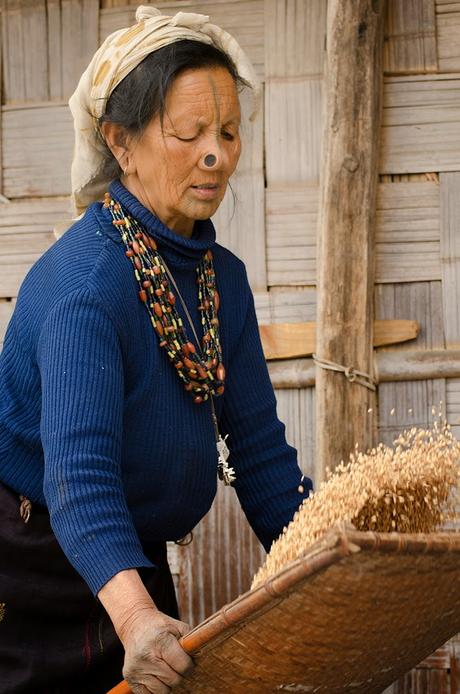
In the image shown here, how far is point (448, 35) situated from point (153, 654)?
261 centimetres

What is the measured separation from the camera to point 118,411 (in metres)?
2.03

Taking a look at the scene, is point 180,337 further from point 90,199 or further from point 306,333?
point 306,333

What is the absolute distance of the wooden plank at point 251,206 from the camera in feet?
12.7

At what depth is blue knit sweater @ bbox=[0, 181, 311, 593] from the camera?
194 centimetres

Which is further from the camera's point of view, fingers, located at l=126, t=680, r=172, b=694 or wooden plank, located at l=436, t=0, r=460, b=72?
wooden plank, located at l=436, t=0, r=460, b=72

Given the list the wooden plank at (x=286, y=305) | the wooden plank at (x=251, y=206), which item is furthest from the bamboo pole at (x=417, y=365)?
the wooden plank at (x=251, y=206)

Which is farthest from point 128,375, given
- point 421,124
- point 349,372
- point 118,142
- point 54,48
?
point 54,48

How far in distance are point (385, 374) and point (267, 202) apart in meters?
0.68

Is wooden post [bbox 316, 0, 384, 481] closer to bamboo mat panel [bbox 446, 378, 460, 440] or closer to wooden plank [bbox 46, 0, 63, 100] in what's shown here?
bamboo mat panel [bbox 446, 378, 460, 440]

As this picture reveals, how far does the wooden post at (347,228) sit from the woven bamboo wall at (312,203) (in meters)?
0.16

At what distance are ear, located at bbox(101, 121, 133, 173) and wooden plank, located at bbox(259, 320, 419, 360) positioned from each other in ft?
5.04

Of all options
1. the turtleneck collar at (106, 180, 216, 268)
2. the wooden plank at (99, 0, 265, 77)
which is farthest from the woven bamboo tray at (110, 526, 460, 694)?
the wooden plank at (99, 0, 265, 77)

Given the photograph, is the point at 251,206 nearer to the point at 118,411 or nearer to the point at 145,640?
the point at 118,411

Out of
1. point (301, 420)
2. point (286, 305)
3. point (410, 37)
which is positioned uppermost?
point (410, 37)
